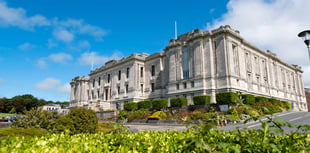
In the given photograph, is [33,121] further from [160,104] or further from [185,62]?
[185,62]

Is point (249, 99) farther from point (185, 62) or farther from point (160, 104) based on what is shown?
point (185, 62)

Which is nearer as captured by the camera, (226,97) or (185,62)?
(226,97)

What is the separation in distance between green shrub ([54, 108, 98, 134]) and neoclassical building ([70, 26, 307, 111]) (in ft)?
85.3

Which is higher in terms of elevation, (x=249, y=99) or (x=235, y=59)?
(x=235, y=59)

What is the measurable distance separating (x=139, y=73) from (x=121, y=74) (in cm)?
641

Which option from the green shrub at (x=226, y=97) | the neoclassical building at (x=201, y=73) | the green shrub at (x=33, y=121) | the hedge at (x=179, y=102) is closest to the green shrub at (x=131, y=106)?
the neoclassical building at (x=201, y=73)

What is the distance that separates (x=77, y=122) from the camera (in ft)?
36.1

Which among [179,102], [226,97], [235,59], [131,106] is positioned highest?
[235,59]

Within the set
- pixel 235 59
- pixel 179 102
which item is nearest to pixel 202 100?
pixel 179 102

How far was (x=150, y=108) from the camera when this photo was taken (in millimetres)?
35406

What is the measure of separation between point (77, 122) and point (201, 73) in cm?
2806

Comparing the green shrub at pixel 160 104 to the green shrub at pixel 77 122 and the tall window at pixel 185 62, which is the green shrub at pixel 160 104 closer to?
the tall window at pixel 185 62

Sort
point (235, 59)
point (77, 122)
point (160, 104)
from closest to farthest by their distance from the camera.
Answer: point (77, 122), point (160, 104), point (235, 59)

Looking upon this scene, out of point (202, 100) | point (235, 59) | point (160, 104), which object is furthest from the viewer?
point (235, 59)
